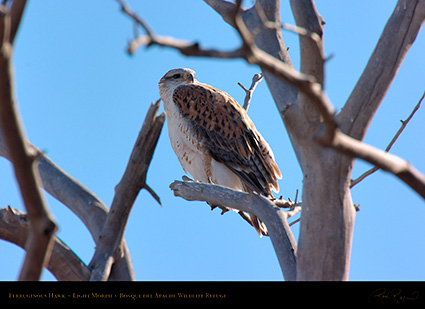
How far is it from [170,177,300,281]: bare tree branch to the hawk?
128cm

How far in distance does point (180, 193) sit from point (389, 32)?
6.99 feet

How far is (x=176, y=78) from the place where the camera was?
654 centimetres

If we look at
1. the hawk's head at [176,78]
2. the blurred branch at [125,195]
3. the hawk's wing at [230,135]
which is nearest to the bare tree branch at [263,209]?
the blurred branch at [125,195]

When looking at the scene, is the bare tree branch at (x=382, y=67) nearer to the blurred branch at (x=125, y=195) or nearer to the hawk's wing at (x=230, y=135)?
the blurred branch at (x=125, y=195)

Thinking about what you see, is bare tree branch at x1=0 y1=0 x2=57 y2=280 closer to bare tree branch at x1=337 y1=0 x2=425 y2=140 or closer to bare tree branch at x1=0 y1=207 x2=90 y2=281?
bare tree branch at x1=337 y1=0 x2=425 y2=140

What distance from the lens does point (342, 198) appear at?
2990 mm

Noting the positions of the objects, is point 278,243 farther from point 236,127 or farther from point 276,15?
point 236,127

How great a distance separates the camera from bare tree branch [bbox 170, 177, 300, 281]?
139 inches

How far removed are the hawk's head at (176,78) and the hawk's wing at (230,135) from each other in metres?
0.25

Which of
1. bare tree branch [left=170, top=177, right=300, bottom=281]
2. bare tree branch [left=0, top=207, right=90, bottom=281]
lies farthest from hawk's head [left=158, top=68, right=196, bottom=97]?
bare tree branch [left=0, top=207, right=90, bottom=281]

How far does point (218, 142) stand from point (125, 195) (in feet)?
5.47

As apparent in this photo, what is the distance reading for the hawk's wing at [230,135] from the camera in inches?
218

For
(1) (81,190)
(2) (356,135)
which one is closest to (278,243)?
(2) (356,135)
